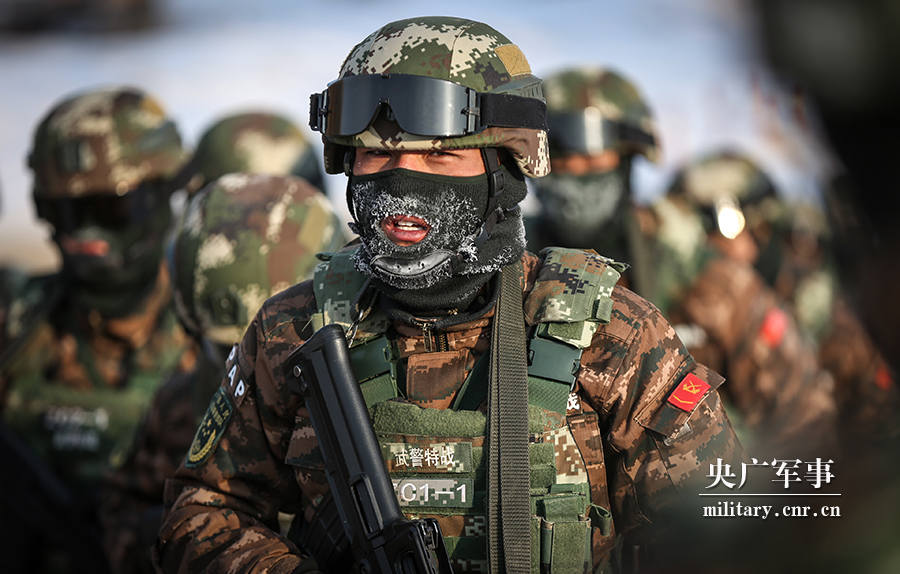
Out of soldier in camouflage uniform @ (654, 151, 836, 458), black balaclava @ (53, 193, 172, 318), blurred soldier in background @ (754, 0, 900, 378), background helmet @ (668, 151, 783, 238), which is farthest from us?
background helmet @ (668, 151, 783, 238)

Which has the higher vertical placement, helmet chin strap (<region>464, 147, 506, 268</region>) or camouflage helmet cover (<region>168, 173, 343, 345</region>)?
helmet chin strap (<region>464, 147, 506, 268</region>)

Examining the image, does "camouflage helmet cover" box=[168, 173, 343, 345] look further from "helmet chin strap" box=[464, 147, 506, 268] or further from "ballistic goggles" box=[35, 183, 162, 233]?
"ballistic goggles" box=[35, 183, 162, 233]

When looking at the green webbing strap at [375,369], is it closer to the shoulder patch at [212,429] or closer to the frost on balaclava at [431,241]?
the frost on balaclava at [431,241]

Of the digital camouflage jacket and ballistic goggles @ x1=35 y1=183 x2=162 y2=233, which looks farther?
ballistic goggles @ x1=35 y1=183 x2=162 y2=233

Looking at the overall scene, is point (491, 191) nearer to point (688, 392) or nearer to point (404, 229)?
point (404, 229)

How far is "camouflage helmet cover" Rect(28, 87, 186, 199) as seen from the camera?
19.1 ft

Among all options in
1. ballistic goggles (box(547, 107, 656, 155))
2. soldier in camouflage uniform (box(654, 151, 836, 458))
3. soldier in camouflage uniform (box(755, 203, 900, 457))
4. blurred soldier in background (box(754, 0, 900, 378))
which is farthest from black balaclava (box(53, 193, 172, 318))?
blurred soldier in background (box(754, 0, 900, 378))

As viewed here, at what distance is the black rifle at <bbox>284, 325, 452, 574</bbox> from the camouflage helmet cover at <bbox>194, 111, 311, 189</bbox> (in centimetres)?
482

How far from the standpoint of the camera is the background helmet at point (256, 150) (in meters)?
7.04

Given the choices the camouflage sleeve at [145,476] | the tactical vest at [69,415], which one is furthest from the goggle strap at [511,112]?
the tactical vest at [69,415]

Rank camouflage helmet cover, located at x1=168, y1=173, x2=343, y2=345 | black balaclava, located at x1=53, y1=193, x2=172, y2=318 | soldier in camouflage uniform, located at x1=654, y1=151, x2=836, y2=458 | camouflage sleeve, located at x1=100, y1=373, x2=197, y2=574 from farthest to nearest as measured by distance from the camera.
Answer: black balaclava, located at x1=53, y1=193, x2=172, y2=318 → soldier in camouflage uniform, located at x1=654, y1=151, x2=836, y2=458 → camouflage sleeve, located at x1=100, y1=373, x2=197, y2=574 → camouflage helmet cover, located at x1=168, y1=173, x2=343, y2=345

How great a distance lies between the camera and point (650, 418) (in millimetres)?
2248

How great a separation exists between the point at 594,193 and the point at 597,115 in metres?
0.60

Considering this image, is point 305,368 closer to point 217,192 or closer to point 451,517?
point 451,517
